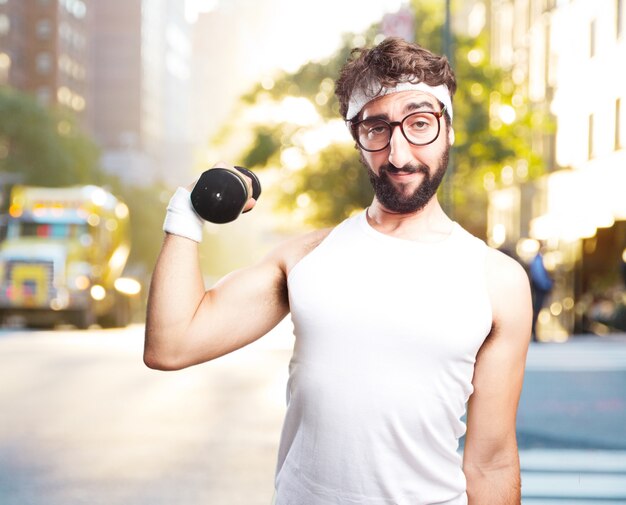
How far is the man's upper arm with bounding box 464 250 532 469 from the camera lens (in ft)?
9.25

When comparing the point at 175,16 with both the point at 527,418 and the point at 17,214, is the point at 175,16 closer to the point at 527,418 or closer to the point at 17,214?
the point at 17,214

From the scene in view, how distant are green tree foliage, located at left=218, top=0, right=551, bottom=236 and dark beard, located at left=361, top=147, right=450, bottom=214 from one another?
33595 millimetres

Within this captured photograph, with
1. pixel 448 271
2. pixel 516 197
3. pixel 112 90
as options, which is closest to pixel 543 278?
pixel 448 271

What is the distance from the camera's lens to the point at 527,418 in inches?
451

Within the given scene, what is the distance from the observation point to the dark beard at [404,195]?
9.25 feet

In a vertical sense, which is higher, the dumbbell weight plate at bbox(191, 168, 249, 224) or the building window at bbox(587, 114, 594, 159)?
the building window at bbox(587, 114, 594, 159)

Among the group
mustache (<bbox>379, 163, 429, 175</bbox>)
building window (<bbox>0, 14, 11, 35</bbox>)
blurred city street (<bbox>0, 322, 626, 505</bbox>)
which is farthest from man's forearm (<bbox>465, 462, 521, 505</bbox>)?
building window (<bbox>0, 14, 11, 35</bbox>)

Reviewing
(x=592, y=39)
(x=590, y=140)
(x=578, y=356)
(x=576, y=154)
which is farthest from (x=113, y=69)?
(x=578, y=356)

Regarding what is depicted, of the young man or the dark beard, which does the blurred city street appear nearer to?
the young man

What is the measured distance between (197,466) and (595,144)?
28526 mm

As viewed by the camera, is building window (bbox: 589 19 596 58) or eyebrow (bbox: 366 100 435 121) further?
building window (bbox: 589 19 596 58)

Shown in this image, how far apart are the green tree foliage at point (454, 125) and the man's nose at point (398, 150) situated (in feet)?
110

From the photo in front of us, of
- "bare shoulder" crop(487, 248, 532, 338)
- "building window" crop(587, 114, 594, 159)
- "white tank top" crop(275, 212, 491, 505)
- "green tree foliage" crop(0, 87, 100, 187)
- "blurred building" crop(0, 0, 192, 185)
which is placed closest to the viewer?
"white tank top" crop(275, 212, 491, 505)

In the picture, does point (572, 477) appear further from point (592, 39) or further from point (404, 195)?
point (592, 39)
